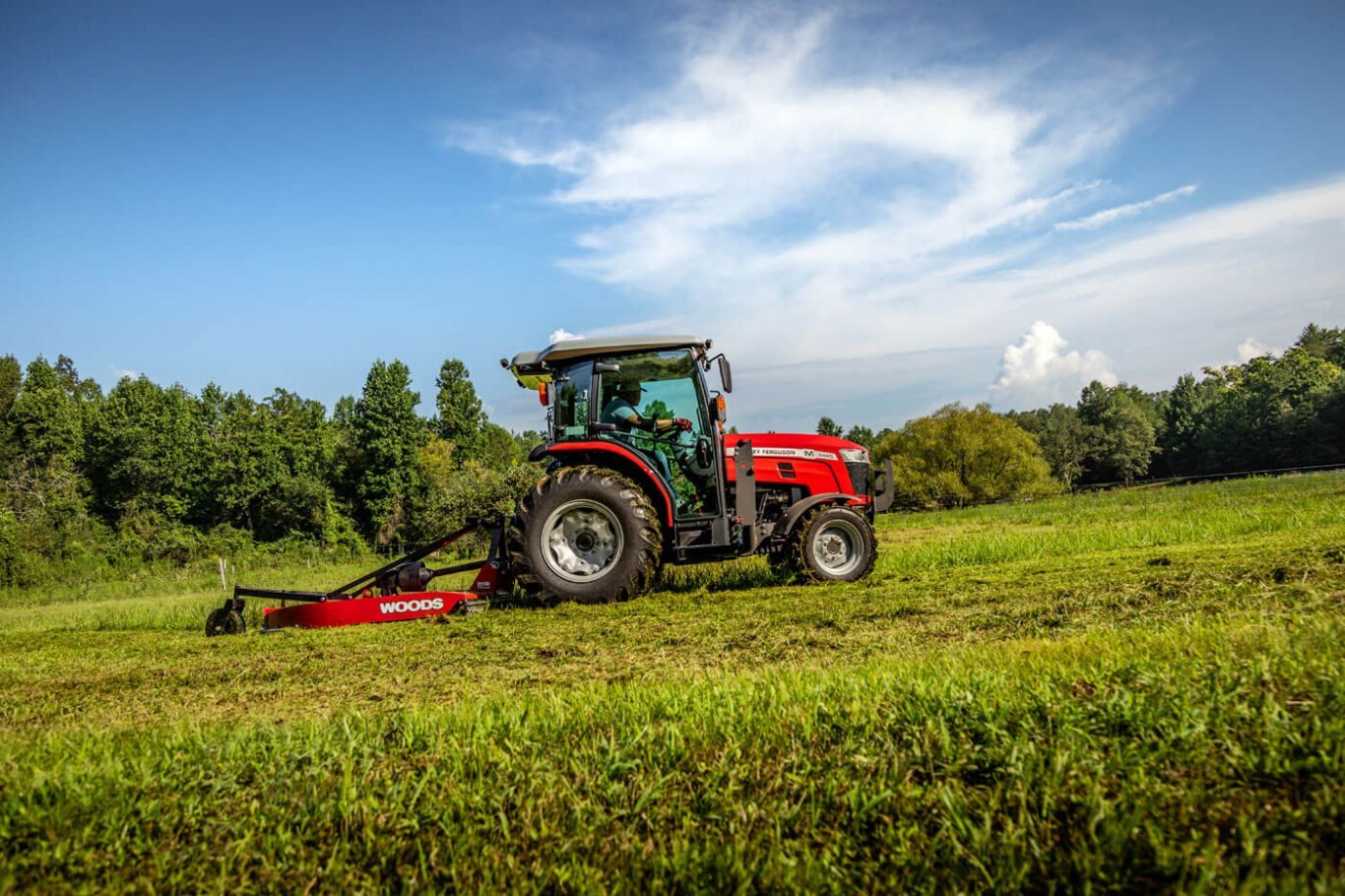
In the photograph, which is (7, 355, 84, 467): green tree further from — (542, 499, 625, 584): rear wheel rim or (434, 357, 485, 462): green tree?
(542, 499, 625, 584): rear wheel rim

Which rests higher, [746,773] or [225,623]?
[746,773]

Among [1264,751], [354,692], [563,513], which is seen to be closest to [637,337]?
[563,513]

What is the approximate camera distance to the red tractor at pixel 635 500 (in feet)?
22.4

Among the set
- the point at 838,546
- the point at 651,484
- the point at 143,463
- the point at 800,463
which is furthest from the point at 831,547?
the point at 143,463

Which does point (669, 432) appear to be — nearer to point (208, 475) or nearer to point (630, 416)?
point (630, 416)

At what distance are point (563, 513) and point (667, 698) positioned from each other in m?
4.19

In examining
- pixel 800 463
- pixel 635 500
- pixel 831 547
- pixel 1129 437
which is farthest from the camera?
pixel 1129 437

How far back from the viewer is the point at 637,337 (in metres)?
7.48

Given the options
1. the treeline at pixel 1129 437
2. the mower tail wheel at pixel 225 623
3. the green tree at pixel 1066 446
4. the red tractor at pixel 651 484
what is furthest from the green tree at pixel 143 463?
the green tree at pixel 1066 446

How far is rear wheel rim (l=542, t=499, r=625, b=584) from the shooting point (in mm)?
6891

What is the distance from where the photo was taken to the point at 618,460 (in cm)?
731

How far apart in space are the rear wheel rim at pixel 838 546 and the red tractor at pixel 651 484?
11 millimetres

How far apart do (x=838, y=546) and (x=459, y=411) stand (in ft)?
199

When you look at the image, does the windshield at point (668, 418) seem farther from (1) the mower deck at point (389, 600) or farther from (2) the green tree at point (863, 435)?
(2) the green tree at point (863, 435)
